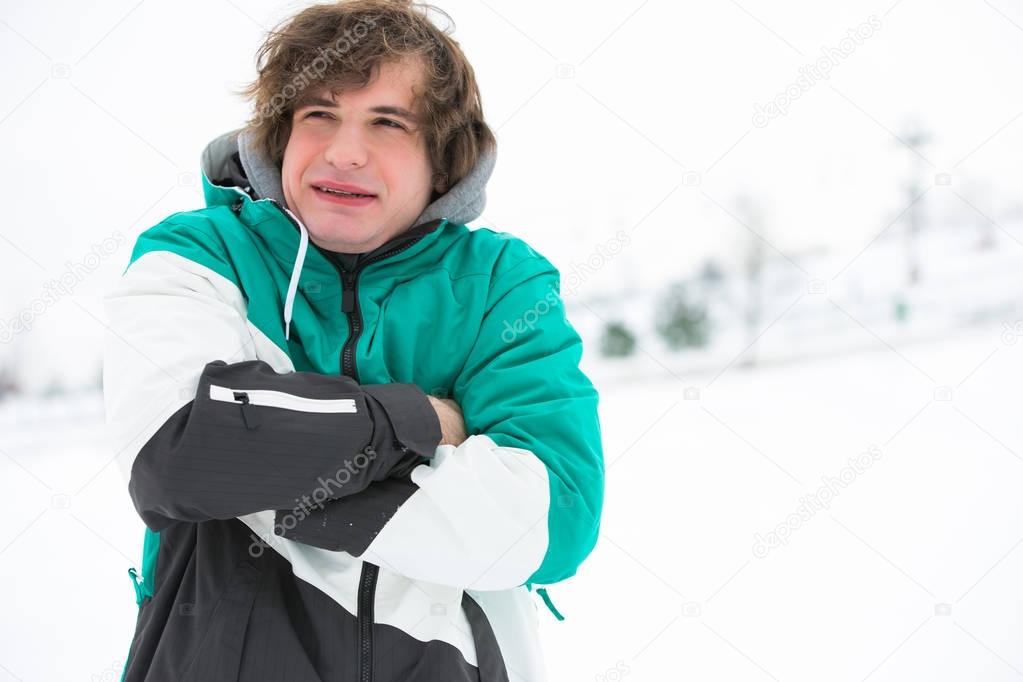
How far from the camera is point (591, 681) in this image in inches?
74.2

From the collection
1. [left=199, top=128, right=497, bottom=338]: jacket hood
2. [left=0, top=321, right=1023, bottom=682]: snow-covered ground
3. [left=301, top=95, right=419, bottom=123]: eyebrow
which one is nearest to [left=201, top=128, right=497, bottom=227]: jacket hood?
[left=199, top=128, right=497, bottom=338]: jacket hood

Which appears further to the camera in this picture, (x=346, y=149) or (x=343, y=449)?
(x=346, y=149)

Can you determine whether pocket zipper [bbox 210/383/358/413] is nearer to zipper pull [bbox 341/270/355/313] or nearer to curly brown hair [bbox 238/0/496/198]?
zipper pull [bbox 341/270/355/313]

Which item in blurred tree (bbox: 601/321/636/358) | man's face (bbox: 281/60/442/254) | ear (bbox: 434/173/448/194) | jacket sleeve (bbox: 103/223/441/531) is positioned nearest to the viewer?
jacket sleeve (bbox: 103/223/441/531)

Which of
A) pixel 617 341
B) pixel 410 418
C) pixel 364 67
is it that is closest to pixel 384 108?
pixel 364 67

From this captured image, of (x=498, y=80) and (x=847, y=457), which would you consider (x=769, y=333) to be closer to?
(x=847, y=457)

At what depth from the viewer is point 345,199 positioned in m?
1.12

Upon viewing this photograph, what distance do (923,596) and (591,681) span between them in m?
1.13

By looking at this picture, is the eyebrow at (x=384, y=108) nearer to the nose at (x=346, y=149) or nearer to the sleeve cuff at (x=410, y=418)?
the nose at (x=346, y=149)

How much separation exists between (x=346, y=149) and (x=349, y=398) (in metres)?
0.39

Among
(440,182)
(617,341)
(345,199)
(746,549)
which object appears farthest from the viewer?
(617,341)

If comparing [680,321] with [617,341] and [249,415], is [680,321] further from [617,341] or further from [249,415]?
[249,415]

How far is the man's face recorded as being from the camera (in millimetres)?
1112

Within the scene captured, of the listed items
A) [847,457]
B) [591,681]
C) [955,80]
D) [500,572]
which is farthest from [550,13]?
[500,572]
